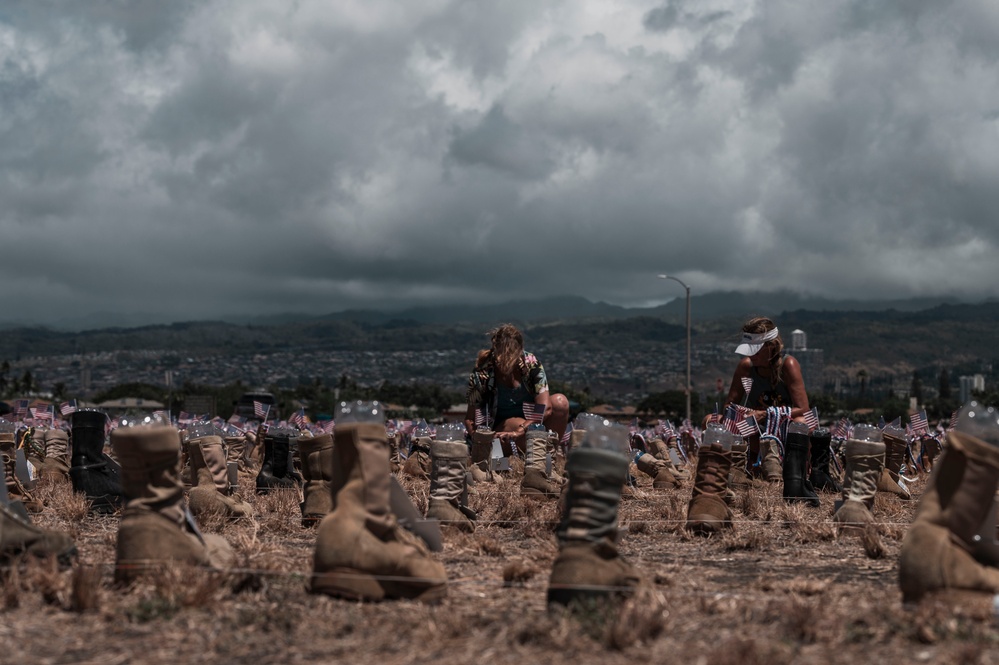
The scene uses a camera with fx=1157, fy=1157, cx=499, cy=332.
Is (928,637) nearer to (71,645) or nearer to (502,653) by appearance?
(502,653)

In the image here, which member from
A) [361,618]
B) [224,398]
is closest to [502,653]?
[361,618]

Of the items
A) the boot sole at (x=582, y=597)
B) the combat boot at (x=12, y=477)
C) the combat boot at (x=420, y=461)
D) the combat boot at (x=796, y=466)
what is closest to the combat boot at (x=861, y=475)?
the combat boot at (x=796, y=466)

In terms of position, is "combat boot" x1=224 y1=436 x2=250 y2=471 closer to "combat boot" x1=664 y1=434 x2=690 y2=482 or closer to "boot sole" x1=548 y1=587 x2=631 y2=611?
"combat boot" x1=664 y1=434 x2=690 y2=482

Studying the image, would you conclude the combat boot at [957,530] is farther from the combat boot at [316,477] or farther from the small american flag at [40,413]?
the small american flag at [40,413]

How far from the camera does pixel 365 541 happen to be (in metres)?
5.09

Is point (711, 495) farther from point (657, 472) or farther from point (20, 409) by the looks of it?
point (20, 409)

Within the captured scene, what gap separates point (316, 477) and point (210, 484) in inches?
37.0

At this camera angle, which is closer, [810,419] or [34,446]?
[810,419]

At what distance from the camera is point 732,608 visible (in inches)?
193

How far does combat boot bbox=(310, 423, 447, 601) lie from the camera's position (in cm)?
505

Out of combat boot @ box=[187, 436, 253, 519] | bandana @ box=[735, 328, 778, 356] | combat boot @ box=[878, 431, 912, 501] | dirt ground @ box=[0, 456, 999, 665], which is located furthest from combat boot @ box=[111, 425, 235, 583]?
bandana @ box=[735, 328, 778, 356]

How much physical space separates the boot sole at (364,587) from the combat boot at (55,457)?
6835mm

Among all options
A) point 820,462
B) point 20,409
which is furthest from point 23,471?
point 820,462

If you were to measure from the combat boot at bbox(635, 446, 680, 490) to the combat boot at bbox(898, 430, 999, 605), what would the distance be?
23.1 feet
